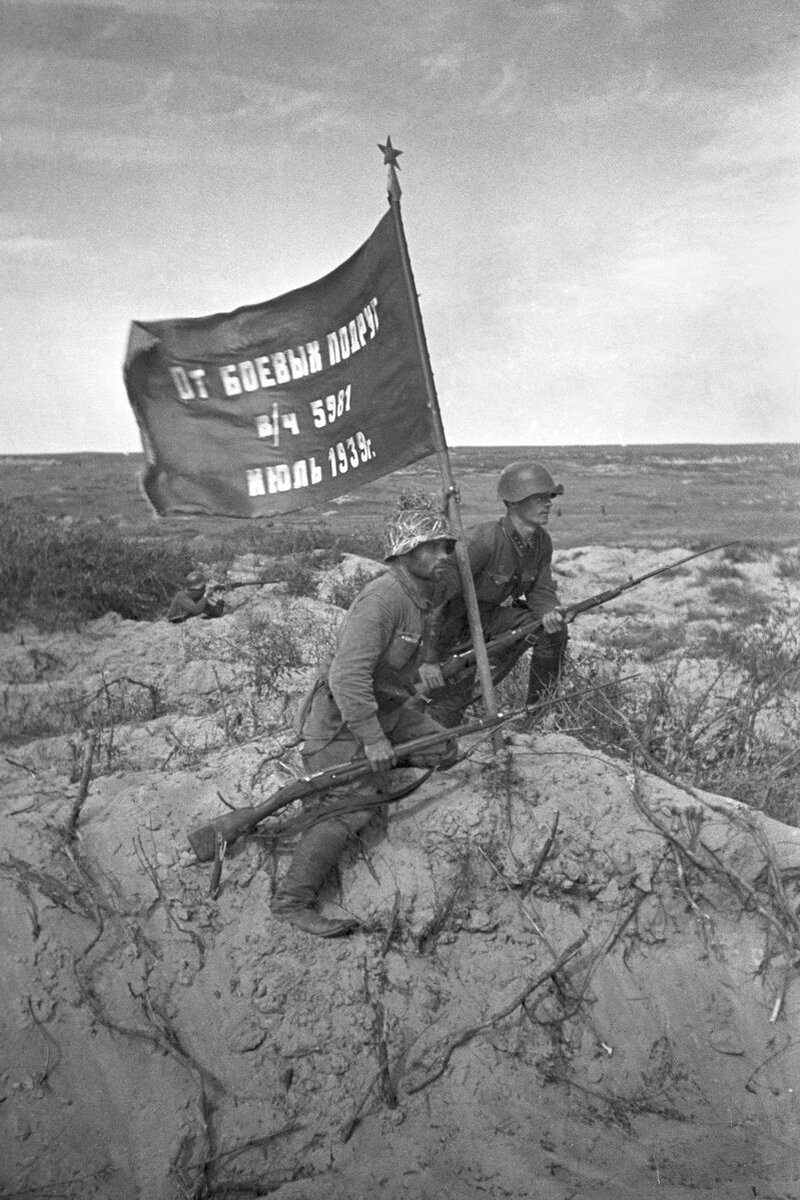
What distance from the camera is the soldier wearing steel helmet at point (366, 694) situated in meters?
3.78

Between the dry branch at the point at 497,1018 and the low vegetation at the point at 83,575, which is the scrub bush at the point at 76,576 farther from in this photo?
the dry branch at the point at 497,1018

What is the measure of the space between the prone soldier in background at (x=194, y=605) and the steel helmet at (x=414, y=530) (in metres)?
6.54

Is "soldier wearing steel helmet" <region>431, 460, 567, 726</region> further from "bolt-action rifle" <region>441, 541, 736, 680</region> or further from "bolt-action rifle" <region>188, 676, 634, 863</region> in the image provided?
"bolt-action rifle" <region>188, 676, 634, 863</region>

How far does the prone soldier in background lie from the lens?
10.2 m

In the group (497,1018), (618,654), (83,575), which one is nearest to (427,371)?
(497,1018)

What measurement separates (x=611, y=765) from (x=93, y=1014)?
2.33 m

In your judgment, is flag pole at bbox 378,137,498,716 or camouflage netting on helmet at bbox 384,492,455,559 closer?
camouflage netting on helmet at bbox 384,492,455,559

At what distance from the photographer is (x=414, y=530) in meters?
3.90

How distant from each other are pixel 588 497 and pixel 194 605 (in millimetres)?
18841

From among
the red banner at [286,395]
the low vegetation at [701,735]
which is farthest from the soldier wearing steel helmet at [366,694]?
the low vegetation at [701,735]

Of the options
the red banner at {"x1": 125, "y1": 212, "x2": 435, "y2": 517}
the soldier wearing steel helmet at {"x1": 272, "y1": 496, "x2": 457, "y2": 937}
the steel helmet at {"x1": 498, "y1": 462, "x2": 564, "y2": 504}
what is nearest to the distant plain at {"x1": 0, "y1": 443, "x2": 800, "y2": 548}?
the steel helmet at {"x1": 498, "y1": 462, "x2": 564, "y2": 504}

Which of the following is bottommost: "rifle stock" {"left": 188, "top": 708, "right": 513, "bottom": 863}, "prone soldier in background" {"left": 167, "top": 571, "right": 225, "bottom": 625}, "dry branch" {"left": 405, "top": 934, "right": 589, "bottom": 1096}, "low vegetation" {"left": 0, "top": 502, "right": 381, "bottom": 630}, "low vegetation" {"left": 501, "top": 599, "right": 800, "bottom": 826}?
"dry branch" {"left": 405, "top": 934, "right": 589, "bottom": 1096}

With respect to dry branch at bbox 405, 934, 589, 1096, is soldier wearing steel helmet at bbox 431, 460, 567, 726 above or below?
above

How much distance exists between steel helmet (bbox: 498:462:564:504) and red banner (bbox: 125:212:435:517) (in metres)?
1.73
